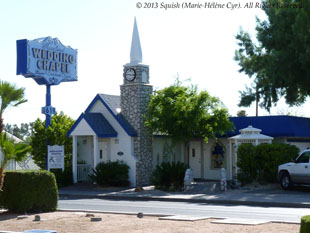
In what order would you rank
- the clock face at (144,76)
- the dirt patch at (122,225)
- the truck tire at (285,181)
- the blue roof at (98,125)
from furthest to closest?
1. the clock face at (144,76)
2. the blue roof at (98,125)
3. the truck tire at (285,181)
4. the dirt patch at (122,225)

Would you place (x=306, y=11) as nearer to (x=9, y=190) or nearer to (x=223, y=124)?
(x=223, y=124)

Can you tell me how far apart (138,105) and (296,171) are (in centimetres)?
926

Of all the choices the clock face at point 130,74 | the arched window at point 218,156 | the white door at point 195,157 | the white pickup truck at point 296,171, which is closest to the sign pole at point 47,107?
the clock face at point 130,74

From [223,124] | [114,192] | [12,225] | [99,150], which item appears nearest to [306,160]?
[223,124]

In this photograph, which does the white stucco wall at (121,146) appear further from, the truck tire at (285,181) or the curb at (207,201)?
the truck tire at (285,181)

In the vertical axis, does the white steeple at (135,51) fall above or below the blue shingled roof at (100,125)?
above

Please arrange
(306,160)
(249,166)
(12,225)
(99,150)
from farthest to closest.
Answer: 1. (99,150)
2. (249,166)
3. (306,160)
4. (12,225)

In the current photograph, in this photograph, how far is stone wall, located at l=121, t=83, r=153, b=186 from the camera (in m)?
31.6

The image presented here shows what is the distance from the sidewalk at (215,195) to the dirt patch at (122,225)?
7156 millimetres

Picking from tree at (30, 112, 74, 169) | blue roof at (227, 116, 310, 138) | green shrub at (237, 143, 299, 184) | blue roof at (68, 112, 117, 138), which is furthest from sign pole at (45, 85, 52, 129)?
green shrub at (237, 143, 299, 184)

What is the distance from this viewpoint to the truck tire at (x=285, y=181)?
26812 mm

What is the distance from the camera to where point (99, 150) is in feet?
109

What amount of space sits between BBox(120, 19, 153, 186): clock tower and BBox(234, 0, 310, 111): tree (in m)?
7.49

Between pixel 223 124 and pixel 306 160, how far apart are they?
19.1 feet
